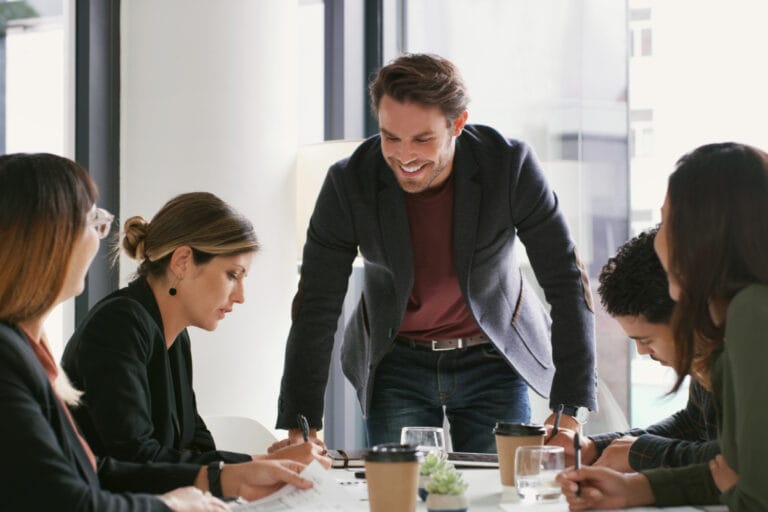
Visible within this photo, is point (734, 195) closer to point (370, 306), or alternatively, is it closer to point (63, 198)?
point (63, 198)

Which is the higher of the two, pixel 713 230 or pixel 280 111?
pixel 280 111

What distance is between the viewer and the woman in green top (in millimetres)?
1393

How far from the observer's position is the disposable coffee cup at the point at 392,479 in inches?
58.9

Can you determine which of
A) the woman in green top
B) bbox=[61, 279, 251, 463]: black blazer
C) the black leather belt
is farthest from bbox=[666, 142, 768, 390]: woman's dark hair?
the black leather belt

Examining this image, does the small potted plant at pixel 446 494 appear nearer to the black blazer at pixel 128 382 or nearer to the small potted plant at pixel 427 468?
the small potted plant at pixel 427 468

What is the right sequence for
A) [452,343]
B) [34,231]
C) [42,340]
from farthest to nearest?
[452,343]
[42,340]
[34,231]

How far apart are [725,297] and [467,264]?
1.06 meters

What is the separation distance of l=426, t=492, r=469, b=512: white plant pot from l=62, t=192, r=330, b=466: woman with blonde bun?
468mm

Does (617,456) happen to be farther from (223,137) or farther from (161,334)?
(223,137)

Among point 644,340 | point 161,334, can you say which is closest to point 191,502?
point 161,334

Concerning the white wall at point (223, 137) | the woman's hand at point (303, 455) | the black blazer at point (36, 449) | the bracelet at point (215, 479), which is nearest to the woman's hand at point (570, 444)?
the woman's hand at point (303, 455)

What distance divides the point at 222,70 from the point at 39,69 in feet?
2.02

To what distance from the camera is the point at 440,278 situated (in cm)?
258

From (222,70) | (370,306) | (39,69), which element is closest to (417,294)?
(370,306)
